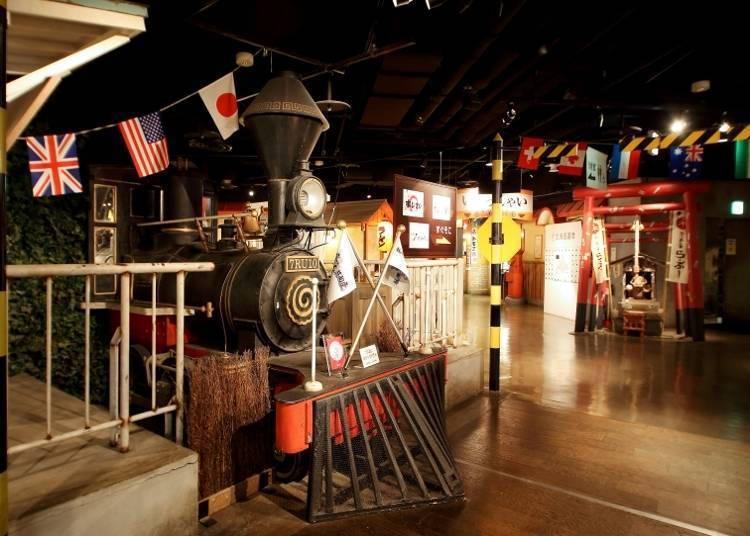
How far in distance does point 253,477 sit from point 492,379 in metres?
3.78

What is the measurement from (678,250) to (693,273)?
62cm

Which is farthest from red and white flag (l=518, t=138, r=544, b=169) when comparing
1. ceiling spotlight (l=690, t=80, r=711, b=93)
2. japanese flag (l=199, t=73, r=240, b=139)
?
japanese flag (l=199, t=73, r=240, b=139)

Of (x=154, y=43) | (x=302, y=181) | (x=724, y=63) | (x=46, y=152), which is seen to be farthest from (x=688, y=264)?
(x=46, y=152)

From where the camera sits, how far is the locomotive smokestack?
4668mm

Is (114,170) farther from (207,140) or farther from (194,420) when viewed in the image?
(194,420)

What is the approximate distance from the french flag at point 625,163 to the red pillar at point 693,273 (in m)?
2.32

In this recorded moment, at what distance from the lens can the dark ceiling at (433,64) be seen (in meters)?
5.02

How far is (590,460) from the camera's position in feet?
13.8

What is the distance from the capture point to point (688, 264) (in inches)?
405

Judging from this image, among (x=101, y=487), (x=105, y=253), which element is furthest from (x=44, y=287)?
(x=101, y=487)

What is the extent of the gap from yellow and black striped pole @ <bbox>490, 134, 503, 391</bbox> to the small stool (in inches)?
255

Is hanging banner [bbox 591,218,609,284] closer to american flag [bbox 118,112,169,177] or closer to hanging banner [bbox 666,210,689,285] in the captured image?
hanging banner [bbox 666,210,689,285]

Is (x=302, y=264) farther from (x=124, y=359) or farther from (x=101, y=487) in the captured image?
(x=101, y=487)

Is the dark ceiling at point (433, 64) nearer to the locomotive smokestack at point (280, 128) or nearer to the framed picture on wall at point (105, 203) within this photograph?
the framed picture on wall at point (105, 203)
